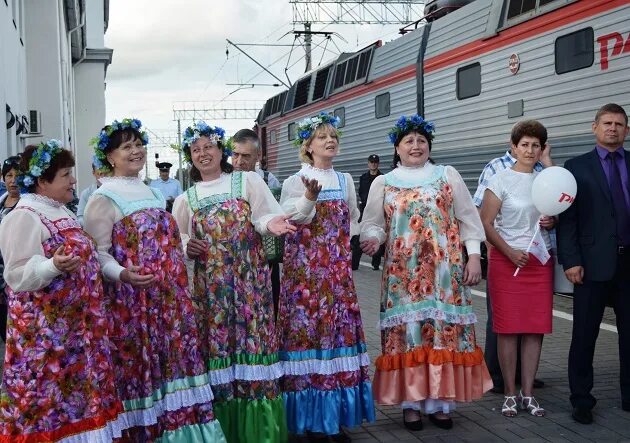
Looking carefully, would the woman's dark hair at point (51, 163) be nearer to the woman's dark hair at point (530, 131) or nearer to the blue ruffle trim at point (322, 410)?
the blue ruffle trim at point (322, 410)

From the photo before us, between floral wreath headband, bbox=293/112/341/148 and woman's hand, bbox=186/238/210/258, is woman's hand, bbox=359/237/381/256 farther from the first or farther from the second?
woman's hand, bbox=186/238/210/258

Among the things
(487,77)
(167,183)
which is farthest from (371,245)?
(167,183)

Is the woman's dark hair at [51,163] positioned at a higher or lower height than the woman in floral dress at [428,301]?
higher

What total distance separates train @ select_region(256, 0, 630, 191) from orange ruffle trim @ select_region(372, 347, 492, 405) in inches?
137

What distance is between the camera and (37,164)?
165 inches

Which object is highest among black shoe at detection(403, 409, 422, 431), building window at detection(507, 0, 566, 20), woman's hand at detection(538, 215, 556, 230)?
building window at detection(507, 0, 566, 20)

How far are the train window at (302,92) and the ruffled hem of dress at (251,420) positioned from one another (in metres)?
16.7

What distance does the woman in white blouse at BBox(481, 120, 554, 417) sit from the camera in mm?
5664

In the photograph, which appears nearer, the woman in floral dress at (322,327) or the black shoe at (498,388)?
the woman in floral dress at (322,327)

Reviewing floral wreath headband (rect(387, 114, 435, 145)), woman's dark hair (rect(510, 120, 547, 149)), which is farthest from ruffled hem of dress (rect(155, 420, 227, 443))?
woman's dark hair (rect(510, 120, 547, 149))

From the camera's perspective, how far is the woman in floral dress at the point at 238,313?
15.5ft

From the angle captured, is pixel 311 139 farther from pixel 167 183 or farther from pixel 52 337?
pixel 167 183

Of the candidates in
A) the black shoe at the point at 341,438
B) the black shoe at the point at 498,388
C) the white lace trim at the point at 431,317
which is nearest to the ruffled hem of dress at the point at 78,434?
the black shoe at the point at 341,438

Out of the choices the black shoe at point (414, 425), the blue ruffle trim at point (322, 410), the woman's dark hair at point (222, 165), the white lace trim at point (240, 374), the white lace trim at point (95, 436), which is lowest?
the black shoe at point (414, 425)
